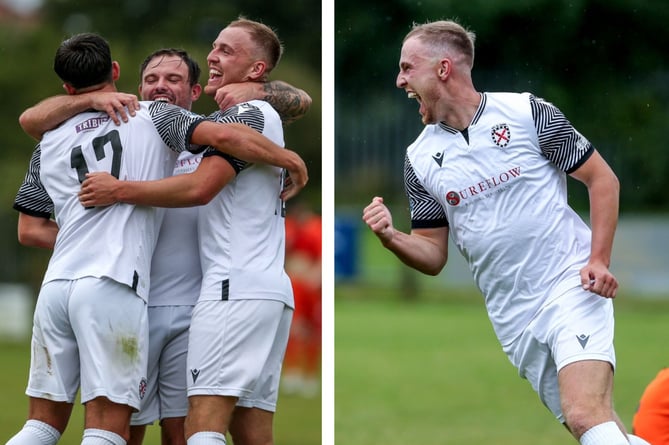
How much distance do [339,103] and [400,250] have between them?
14861 millimetres

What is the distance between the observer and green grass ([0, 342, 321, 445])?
1078cm

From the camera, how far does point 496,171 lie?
16.4 ft

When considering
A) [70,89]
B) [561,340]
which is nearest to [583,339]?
[561,340]

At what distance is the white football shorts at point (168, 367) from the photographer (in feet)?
16.5

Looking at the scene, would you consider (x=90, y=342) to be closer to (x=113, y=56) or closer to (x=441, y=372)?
(x=441, y=372)

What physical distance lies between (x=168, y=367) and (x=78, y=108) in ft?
3.64

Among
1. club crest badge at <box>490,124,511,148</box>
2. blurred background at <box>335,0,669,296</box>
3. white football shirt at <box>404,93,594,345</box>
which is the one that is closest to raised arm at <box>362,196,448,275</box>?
white football shirt at <box>404,93,594,345</box>

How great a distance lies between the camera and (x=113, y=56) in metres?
20.9

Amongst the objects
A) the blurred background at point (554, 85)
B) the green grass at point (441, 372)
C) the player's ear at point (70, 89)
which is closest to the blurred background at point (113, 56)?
the blurred background at point (554, 85)

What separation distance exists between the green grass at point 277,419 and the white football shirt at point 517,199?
5.68m

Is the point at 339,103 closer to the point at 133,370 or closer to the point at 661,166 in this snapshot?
the point at 661,166

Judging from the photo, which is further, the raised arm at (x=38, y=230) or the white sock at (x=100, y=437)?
the raised arm at (x=38, y=230)

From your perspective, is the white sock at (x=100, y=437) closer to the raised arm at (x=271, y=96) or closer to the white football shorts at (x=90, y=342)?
the white football shorts at (x=90, y=342)

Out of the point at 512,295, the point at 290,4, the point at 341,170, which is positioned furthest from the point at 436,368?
A: the point at 512,295
